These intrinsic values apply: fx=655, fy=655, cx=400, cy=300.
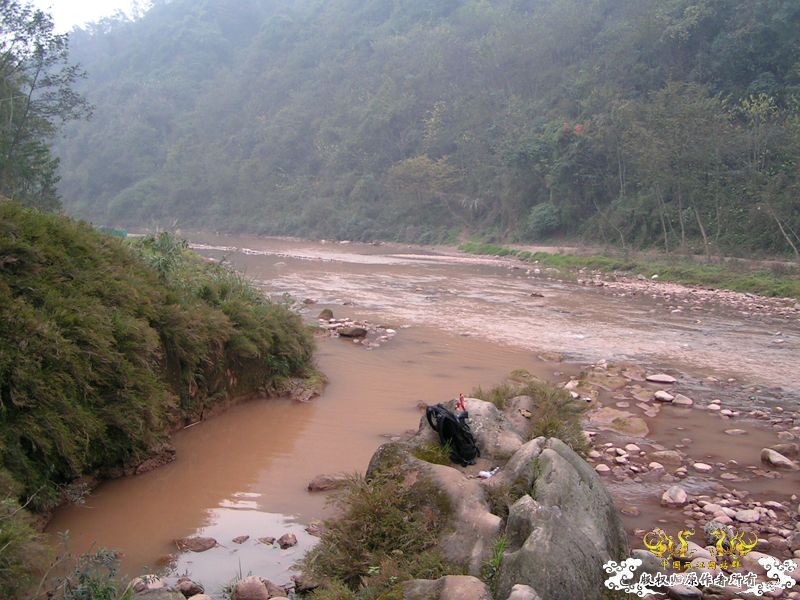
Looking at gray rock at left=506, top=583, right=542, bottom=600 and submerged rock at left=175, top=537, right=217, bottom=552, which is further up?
gray rock at left=506, top=583, right=542, bottom=600

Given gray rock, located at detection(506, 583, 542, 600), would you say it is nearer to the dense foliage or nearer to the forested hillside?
the dense foliage

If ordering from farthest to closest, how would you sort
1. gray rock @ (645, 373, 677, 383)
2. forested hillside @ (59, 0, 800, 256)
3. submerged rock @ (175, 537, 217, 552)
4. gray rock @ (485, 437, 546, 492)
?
forested hillside @ (59, 0, 800, 256), gray rock @ (645, 373, 677, 383), submerged rock @ (175, 537, 217, 552), gray rock @ (485, 437, 546, 492)

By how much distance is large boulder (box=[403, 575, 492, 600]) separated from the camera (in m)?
3.39

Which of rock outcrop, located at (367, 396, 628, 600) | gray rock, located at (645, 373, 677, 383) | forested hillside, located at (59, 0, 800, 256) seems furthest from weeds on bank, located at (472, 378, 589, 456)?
forested hillside, located at (59, 0, 800, 256)

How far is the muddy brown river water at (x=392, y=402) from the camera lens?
5441 mm

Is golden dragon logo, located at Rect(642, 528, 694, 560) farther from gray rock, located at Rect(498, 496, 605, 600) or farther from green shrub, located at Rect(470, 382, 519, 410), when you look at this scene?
green shrub, located at Rect(470, 382, 519, 410)

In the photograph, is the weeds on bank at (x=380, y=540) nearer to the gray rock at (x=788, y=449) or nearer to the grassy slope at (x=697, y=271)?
the gray rock at (x=788, y=449)

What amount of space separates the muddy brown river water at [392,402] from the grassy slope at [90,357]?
1.42 ft

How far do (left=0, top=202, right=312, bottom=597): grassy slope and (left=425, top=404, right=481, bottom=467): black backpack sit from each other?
115 inches

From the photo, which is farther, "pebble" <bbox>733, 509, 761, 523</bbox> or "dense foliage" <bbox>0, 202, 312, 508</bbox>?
"pebble" <bbox>733, 509, 761, 523</bbox>

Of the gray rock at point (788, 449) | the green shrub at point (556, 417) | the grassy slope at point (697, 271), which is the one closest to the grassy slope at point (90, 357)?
the green shrub at point (556, 417)

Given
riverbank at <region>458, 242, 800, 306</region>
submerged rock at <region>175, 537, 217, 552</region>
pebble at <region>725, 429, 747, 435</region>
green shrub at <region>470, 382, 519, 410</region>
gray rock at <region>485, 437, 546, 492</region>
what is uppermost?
riverbank at <region>458, 242, 800, 306</region>

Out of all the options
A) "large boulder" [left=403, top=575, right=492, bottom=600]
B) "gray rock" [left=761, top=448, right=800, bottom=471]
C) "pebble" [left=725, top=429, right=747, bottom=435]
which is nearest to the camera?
"large boulder" [left=403, top=575, right=492, bottom=600]

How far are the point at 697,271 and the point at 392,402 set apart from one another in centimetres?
2048
